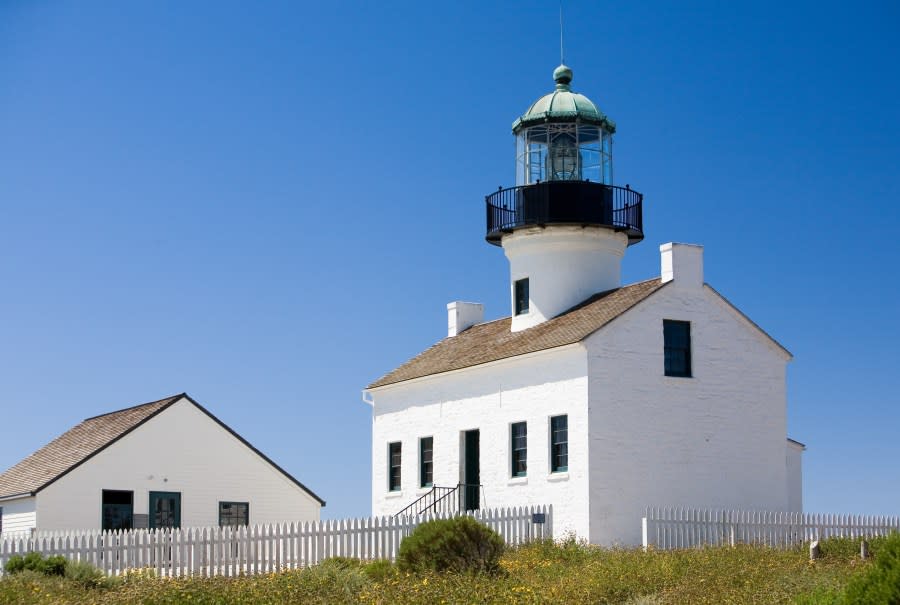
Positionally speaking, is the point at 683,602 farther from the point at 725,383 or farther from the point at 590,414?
the point at 725,383

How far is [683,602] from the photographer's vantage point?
629 inches

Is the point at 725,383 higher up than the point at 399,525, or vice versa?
the point at 725,383

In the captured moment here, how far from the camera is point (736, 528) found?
2634cm

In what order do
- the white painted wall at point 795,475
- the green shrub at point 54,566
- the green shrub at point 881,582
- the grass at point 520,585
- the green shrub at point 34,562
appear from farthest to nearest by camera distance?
1. the white painted wall at point 795,475
2. the green shrub at point 34,562
3. the green shrub at point 54,566
4. the grass at point 520,585
5. the green shrub at point 881,582

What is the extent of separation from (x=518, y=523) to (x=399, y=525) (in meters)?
3.16

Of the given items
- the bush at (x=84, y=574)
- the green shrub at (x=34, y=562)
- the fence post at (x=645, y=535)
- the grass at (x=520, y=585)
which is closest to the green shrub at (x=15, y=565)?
the green shrub at (x=34, y=562)

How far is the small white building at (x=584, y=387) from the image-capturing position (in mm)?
26953

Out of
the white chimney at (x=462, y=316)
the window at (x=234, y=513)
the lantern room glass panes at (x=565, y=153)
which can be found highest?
the lantern room glass panes at (x=565, y=153)

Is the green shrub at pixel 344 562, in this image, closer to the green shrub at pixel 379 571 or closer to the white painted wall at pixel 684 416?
the green shrub at pixel 379 571

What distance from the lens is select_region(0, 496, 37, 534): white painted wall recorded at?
104 ft

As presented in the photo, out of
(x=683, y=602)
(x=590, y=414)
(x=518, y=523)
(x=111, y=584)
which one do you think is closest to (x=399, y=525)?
(x=518, y=523)

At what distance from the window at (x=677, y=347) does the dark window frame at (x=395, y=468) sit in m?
8.54

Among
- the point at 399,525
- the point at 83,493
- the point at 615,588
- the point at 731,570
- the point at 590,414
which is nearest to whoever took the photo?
the point at 615,588

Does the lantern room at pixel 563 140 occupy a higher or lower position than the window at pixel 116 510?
higher
